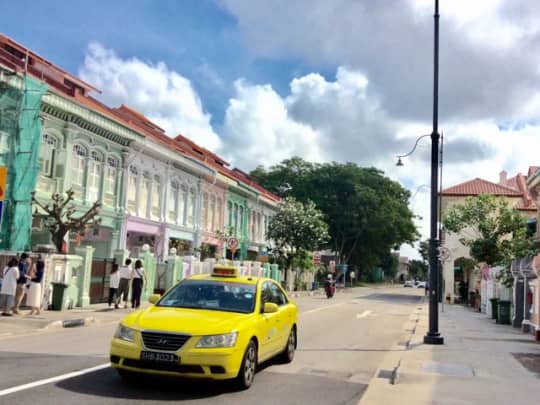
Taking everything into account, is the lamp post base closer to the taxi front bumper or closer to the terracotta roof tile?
the taxi front bumper

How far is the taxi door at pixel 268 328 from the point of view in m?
8.78

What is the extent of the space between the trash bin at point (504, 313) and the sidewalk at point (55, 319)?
556 inches

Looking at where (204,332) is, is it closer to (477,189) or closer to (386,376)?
(386,376)

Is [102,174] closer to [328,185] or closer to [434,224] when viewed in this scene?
[434,224]

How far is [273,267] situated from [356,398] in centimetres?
3443

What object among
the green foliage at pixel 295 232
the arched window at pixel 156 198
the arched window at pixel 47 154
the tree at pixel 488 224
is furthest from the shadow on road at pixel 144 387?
the green foliage at pixel 295 232

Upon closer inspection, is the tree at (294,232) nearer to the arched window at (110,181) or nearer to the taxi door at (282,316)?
the arched window at (110,181)

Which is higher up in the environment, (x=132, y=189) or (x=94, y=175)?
(x=94, y=175)

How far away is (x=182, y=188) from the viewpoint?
3462 centimetres

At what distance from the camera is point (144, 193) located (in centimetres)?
3045

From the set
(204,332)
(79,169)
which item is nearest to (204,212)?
(79,169)

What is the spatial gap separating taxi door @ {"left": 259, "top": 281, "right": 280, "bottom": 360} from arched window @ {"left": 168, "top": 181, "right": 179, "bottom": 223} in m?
23.8

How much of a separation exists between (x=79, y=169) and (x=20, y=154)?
3668mm

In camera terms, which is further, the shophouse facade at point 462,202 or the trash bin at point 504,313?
the shophouse facade at point 462,202
